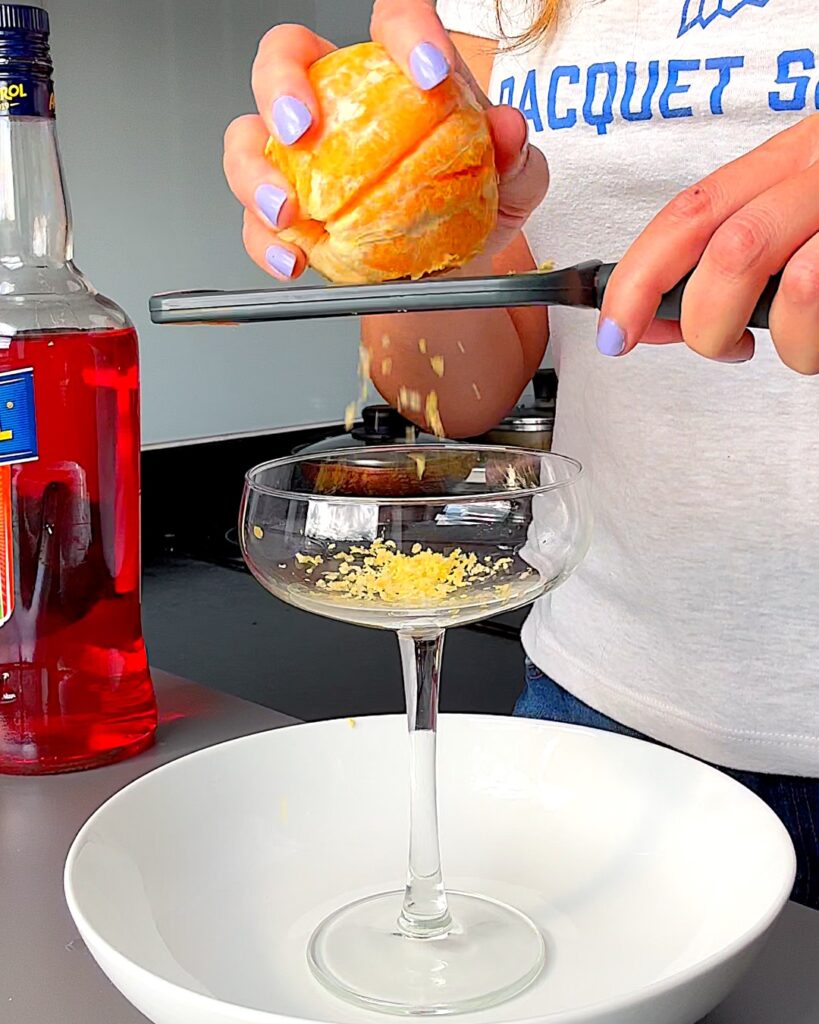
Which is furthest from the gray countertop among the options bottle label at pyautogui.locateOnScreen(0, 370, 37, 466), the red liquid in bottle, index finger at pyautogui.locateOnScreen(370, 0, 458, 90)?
index finger at pyautogui.locateOnScreen(370, 0, 458, 90)

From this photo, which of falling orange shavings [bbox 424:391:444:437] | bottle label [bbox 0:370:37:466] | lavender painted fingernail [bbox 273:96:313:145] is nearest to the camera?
lavender painted fingernail [bbox 273:96:313:145]

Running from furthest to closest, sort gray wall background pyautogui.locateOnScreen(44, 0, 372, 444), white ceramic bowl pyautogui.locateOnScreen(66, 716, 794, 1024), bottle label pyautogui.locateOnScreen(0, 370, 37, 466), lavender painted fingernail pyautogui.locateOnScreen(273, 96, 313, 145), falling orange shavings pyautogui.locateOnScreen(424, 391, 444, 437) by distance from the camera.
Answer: gray wall background pyautogui.locateOnScreen(44, 0, 372, 444) → falling orange shavings pyautogui.locateOnScreen(424, 391, 444, 437) → bottle label pyautogui.locateOnScreen(0, 370, 37, 466) → lavender painted fingernail pyautogui.locateOnScreen(273, 96, 313, 145) → white ceramic bowl pyautogui.locateOnScreen(66, 716, 794, 1024)

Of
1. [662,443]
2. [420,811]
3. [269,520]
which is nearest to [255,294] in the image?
[269,520]

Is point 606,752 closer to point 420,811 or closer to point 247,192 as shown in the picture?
point 420,811

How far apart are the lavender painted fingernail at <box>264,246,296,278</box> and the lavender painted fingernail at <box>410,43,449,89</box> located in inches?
4.0

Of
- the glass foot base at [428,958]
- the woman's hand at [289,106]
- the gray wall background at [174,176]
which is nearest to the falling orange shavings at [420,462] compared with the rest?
the woman's hand at [289,106]

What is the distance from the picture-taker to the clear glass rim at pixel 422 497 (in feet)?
1.78

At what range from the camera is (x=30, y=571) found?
2.44 ft

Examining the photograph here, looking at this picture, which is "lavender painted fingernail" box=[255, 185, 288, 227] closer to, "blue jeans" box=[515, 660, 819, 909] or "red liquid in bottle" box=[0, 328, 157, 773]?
"red liquid in bottle" box=[0, 328, 157, 773]

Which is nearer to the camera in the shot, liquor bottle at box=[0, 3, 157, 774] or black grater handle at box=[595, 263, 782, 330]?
black grater handle at box=[595, 263, 782, 330]

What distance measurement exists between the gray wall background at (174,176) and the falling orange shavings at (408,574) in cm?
134

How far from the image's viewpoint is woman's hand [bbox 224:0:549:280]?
600 millimetres

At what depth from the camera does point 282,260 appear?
0.63m

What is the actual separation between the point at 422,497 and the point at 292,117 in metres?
0.19
